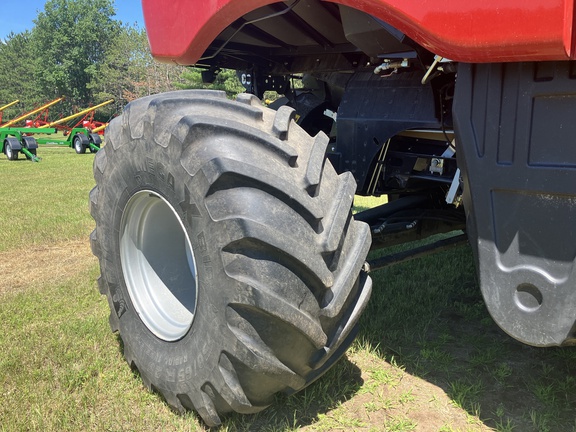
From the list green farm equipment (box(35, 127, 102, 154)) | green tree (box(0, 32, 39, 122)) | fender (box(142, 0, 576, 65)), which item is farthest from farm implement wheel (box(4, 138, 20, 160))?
green tree (box(0, 32, 39, 122))

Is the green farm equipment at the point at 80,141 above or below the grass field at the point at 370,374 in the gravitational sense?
below

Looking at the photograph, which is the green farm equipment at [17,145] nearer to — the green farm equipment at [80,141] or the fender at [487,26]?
the green farm equipment at [80,141]

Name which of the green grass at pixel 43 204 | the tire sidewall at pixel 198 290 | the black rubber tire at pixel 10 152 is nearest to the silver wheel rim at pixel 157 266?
the tire sidewall at pixel 198 290

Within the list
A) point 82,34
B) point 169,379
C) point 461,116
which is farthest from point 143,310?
point 82,34

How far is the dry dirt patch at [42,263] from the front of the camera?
3.78 m

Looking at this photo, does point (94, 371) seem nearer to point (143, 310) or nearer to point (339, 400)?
point (143, 310)

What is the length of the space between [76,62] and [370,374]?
213 feet

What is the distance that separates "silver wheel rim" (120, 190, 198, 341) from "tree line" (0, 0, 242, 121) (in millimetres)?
44811

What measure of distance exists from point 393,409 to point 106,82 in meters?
54.3

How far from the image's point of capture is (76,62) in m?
59.4

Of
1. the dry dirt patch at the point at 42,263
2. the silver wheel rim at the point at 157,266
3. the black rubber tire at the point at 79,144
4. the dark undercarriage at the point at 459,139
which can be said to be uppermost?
the dark undercarriage at the point at 459,139

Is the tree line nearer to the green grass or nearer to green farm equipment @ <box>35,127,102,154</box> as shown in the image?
green farm equipment @ <box>35,127,102,154</box>

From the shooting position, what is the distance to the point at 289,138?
1788mm

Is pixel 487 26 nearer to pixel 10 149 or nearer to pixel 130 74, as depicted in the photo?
pixel 10 149
